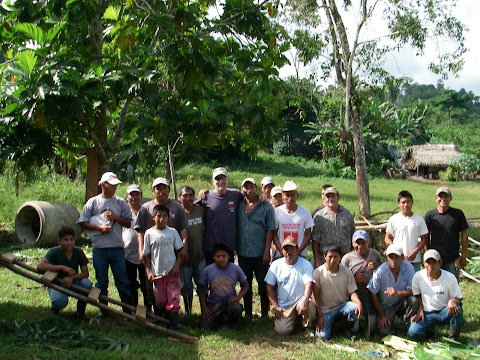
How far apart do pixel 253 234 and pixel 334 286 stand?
107cm

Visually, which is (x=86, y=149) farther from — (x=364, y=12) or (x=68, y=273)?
(x=364, y=12)

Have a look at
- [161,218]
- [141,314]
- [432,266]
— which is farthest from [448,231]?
[141,314]

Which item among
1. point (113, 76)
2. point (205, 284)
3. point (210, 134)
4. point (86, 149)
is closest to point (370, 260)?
point (205, 284)

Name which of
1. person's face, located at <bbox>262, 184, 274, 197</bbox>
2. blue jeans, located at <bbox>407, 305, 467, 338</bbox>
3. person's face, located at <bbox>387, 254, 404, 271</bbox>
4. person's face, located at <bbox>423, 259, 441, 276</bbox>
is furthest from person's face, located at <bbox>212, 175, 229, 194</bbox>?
blue jeans, located at <bbox>407, 305, 467, 338</bbox>

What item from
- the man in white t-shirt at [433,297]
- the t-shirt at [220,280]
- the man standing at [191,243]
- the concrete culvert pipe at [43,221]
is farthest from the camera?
the concrete culvert pipe at [43,221]

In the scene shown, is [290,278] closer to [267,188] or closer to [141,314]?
[267,188]

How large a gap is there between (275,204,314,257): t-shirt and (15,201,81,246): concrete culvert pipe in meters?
5.41

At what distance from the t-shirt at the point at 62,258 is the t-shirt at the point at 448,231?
4.09 meters

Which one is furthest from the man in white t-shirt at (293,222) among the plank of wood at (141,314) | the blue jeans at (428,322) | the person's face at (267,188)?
the plank of wood at (141,314)

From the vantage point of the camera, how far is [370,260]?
5.59 meters

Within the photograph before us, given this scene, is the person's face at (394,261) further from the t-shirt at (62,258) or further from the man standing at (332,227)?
the t-shirt at (62,258)

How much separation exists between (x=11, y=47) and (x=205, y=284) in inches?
193

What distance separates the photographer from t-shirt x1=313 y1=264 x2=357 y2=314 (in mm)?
5395

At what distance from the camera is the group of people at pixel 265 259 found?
523 centimetres
